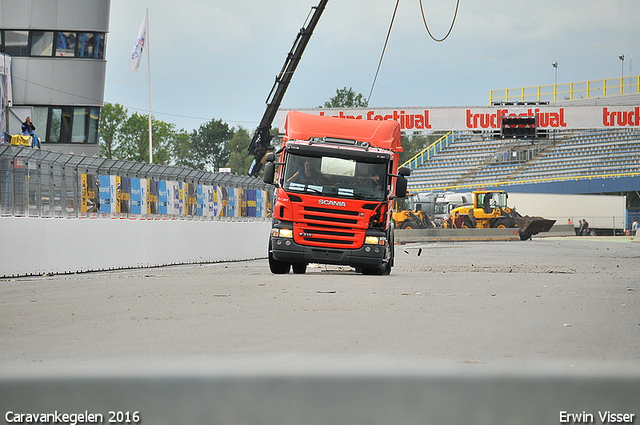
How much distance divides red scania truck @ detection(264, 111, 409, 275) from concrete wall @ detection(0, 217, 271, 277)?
3.92m

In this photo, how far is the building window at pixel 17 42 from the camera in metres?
38.2

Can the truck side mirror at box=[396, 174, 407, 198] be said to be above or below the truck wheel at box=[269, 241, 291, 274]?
above

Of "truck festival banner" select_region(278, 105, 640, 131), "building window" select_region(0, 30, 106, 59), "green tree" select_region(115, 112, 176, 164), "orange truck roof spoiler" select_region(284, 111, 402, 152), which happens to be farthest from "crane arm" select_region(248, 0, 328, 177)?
"green tree" select_region(115, 112, 176, 164)

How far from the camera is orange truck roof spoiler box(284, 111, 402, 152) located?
617 inches

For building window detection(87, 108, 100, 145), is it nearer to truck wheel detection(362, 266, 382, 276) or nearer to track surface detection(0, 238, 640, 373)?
truck wheel detection(362, 266, 382, 276)

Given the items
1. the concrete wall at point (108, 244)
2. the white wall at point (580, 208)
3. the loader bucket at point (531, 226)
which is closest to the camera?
the concrete wall at point (108, 244)

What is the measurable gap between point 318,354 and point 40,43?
36.8m

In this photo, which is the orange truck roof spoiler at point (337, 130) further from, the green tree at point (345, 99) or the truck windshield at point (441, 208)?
the green tree at point (345, 99)

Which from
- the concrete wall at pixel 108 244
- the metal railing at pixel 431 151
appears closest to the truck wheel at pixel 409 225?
the concrete wall at pixel 108 244

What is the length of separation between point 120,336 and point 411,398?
3376 mm

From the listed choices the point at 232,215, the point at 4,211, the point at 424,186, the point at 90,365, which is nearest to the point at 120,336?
the point at 90,365

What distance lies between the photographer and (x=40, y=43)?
126 feet

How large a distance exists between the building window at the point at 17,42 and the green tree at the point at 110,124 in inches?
2365

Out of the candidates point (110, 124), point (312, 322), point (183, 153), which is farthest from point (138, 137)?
point (312, 322)
